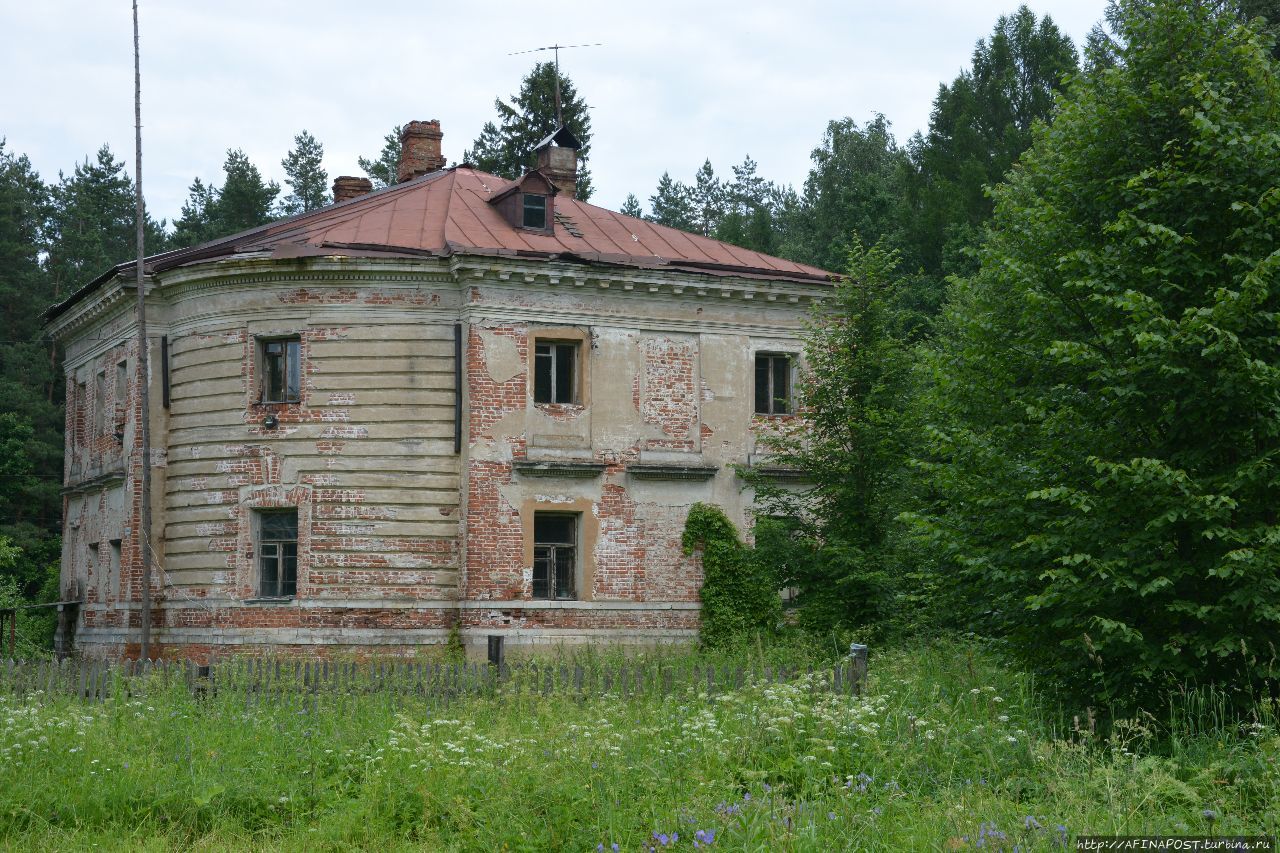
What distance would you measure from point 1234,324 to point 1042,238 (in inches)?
92.9

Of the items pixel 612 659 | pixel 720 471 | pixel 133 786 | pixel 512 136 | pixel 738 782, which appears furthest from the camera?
pixel 512 136

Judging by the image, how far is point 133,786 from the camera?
9.83 m

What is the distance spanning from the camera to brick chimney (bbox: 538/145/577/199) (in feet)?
94.3

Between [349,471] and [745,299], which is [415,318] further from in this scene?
[745,299]

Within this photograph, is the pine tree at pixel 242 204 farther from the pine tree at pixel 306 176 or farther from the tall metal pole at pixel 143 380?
the tall metal pole at pixel 143 380

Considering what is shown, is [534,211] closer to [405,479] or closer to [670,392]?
[670,392]

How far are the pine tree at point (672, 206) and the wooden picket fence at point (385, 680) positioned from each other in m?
57.9

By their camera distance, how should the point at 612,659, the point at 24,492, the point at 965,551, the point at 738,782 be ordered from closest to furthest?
the point at 738,782, the point at 965,551, the point at 612,659, the point at 24,492

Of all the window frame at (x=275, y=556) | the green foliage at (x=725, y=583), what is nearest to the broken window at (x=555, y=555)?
the green foliage at (x=725, y=583)

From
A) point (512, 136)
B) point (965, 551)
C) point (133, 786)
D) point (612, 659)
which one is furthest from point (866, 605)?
point (512, 136)

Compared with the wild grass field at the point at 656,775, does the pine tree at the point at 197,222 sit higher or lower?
higher

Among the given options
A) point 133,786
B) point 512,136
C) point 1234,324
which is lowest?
point 133,786

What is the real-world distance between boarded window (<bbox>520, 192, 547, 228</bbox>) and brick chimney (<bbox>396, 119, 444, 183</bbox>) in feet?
21.8

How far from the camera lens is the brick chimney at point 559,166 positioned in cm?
2875
